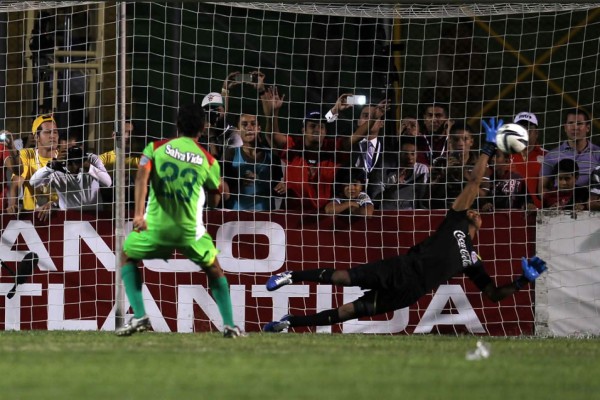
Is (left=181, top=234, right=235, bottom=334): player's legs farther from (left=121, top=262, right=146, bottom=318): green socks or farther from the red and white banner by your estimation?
the red and white banner

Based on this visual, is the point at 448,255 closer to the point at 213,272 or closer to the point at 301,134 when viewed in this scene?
the point at 213,272

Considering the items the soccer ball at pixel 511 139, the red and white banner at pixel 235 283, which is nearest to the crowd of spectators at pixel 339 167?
the red and white banner at pixel 235 283

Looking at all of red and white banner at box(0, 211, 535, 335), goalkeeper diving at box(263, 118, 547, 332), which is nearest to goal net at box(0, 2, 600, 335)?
red and white banner at box(0, 211, 535, 335)

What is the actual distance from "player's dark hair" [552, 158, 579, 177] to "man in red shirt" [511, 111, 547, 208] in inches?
8.1

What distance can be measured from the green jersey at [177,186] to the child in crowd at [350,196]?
298 cm

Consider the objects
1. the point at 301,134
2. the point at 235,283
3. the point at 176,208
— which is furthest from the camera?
the point at 301,134

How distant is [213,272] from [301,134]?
3929mm

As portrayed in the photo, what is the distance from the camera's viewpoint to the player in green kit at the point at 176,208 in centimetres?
1197

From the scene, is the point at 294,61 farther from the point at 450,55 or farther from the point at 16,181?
the point at 16,181

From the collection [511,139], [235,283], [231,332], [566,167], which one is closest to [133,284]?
[231,332]

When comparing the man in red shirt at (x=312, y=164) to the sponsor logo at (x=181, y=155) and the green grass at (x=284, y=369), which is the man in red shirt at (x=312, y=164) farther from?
the sponsor logo at (x=181, y=155)

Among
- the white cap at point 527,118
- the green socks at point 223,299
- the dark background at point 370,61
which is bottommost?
the green socks at point 223,299

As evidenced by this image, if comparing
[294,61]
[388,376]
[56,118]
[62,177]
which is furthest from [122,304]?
[388,376]

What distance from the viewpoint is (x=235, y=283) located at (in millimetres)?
14602
